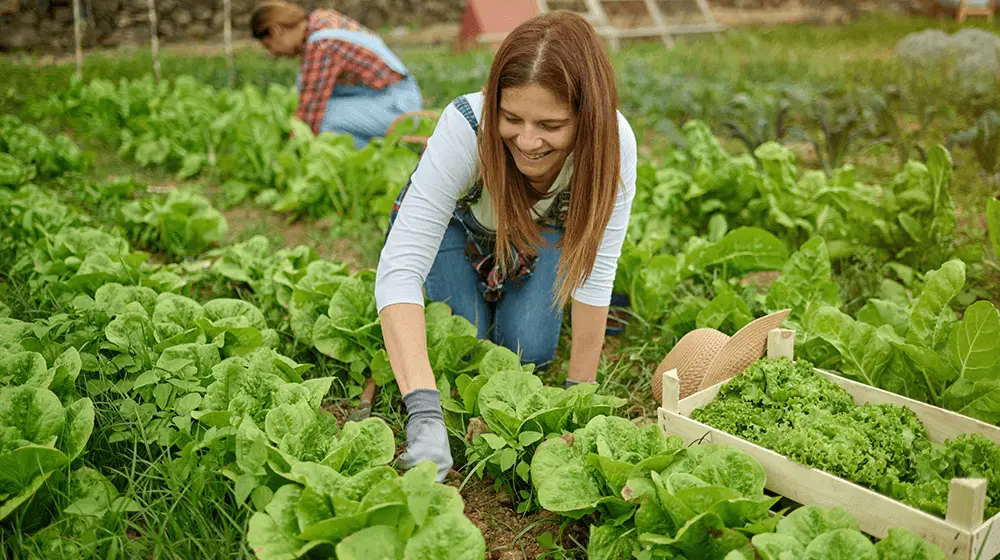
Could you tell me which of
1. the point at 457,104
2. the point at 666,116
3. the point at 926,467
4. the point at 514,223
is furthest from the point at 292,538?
the point at 666,116

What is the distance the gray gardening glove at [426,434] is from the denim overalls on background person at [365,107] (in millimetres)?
3480

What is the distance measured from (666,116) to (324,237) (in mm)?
3096

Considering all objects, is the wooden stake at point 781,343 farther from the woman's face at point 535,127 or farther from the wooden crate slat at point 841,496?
the woman's face at point 535,127

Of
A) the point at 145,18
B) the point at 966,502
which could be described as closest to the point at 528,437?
the point at 966,502

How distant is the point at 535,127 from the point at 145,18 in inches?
432

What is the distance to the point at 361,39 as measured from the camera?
209 inches

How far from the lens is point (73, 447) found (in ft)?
6.21

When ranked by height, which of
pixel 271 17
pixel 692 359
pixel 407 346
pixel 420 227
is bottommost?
pixel 692 359

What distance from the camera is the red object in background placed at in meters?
10.9

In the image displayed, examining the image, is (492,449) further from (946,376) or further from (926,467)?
(946,376)

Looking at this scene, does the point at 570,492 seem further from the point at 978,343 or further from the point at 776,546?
the point at 978,343

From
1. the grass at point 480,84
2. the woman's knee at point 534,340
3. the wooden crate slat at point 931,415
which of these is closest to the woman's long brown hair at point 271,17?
the grass at point 480,84

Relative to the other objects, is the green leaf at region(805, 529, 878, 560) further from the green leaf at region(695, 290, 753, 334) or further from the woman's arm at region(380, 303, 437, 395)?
the green leaf at region(695, 290, 753, 334)

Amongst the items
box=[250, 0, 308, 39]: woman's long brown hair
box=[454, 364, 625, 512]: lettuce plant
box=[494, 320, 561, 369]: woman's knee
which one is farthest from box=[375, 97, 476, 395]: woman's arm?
box=[250, 0, 308, 39]: woman's long brown hair
